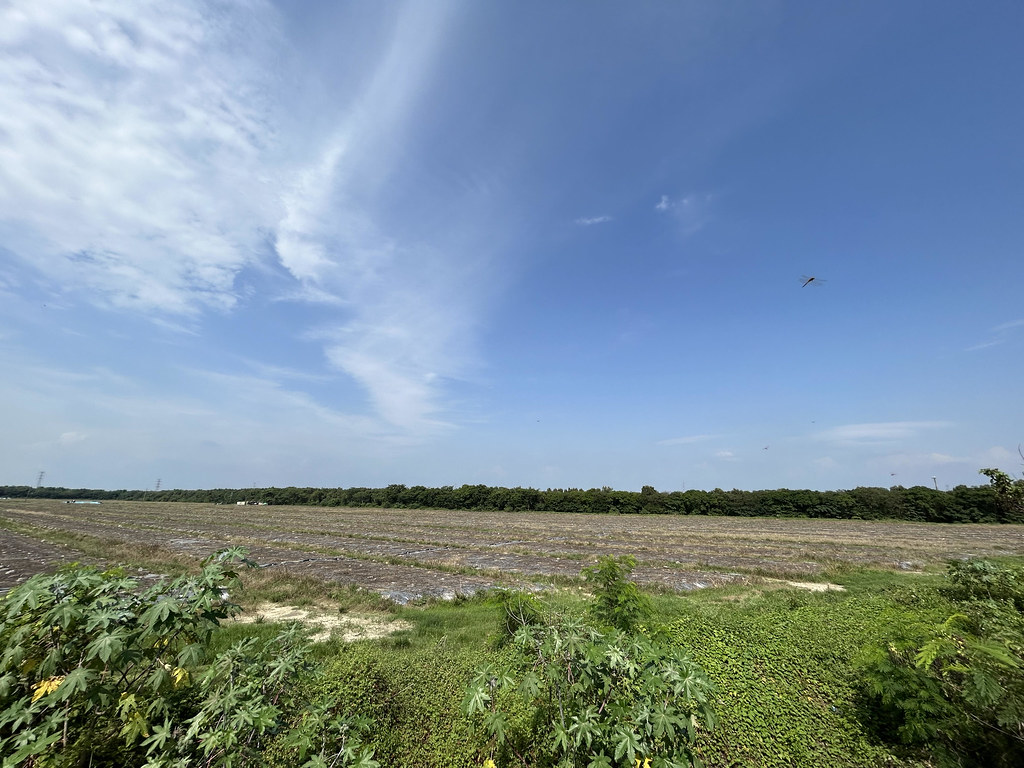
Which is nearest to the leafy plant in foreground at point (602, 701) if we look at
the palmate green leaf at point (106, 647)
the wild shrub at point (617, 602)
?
the palmate green leaf at point (106, 647)

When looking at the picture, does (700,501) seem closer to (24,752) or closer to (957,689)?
(957,689)

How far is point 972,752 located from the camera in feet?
14.0

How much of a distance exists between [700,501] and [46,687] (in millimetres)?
66612

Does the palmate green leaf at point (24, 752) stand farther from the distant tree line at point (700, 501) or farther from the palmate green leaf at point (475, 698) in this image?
the distant tree line at point (700, 501)

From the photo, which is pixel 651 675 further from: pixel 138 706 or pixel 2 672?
pixel 2 672

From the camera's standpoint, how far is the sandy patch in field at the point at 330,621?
8670 mm

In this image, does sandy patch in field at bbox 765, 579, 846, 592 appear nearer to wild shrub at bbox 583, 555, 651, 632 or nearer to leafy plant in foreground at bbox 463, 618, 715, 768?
wild shrub at bbox 583, 555, 651, 632

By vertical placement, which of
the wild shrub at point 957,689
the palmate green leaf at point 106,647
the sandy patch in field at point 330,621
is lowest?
the sandy patch in field at point 330,621

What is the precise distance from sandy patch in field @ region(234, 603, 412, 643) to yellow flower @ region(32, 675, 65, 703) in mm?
6061

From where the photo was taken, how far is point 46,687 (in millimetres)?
2717

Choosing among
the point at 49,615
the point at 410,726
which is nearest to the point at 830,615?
the point at 410,726

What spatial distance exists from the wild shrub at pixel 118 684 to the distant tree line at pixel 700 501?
4996 centimetres

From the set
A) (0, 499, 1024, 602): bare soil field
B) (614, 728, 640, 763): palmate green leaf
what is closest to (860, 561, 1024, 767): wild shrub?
(614, 728, 640, 763): palmate green leaf

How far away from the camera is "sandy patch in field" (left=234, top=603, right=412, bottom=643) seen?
867cm
